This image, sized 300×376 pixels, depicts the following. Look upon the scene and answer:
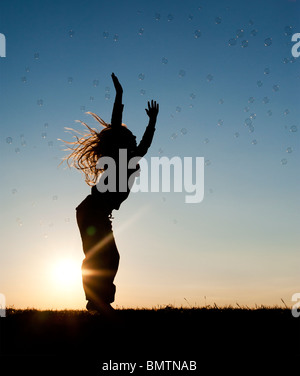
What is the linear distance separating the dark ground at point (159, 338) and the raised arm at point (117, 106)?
2.46 m

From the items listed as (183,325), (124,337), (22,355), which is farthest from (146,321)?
(22,355)

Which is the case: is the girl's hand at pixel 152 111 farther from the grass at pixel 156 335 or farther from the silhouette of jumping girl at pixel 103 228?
the grass at pixel 156 335

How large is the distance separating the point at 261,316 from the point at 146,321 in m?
1.53

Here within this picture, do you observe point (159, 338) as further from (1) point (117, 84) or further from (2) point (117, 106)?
(1) point (117, 84)

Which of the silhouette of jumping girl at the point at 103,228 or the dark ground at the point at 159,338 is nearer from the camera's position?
the dark ground at the point at 159,338

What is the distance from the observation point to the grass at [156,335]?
13.4 feet

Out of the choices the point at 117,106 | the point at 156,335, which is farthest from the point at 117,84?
the point at 156,335

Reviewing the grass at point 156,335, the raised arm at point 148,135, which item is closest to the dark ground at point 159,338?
the grass at point 156,335

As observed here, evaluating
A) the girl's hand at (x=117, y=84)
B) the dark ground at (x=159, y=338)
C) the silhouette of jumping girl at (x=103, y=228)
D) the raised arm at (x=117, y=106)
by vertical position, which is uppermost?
the girl's hand at (x=117, y=84)

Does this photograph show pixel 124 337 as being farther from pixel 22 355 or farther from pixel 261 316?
pixel 261 316

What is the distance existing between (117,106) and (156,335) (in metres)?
2.83

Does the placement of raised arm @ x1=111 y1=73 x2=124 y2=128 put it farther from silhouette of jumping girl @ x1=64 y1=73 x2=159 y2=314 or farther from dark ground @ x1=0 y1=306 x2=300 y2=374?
dark ground @ x1=0 y1=306 x2=300 y2=374

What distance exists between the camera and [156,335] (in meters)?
4.72

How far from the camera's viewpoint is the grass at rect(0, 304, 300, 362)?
4094mm
